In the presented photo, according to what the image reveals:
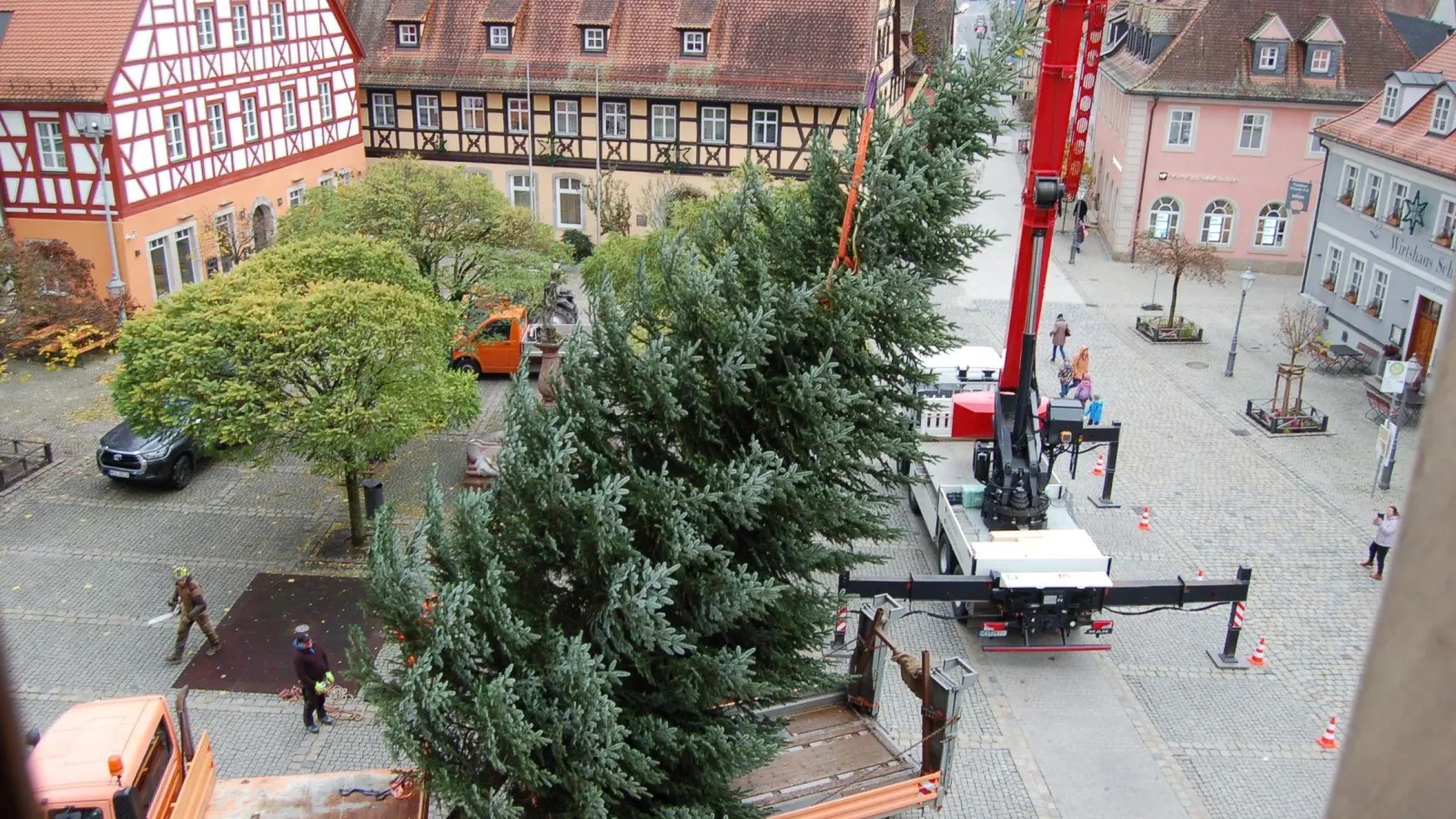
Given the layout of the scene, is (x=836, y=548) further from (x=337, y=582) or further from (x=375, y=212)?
(x=375, y=212)

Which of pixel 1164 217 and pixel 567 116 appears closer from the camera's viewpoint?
pixel 567 116

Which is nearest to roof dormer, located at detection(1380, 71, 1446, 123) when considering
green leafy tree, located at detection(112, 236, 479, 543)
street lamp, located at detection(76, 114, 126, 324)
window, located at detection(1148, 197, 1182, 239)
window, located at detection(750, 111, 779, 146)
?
window, located at detection(1148, 197, 1182, 239)

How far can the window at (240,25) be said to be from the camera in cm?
3170

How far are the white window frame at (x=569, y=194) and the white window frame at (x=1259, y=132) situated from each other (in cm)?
2019

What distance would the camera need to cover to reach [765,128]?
36.2 metres

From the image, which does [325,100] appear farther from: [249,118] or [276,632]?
[276,632]

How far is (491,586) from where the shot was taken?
32.1ft

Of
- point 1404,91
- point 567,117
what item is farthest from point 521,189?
point 1404,91

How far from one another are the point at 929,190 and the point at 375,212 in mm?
15863

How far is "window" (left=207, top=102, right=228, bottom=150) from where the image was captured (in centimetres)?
3122

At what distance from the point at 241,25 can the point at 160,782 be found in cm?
2649

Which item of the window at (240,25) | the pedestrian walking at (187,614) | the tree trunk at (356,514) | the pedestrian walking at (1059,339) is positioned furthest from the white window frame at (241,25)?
the pedestrian walking at (1059,339)

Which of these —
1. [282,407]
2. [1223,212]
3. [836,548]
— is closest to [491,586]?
[836,548]

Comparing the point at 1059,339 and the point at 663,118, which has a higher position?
the point at 663,118
